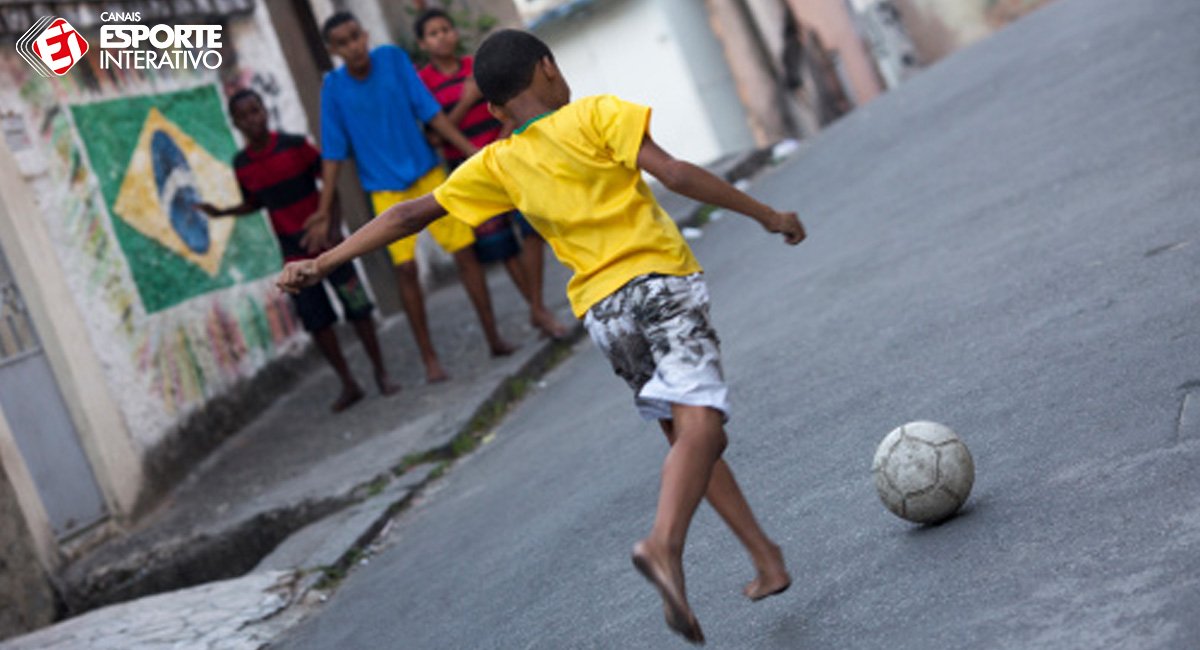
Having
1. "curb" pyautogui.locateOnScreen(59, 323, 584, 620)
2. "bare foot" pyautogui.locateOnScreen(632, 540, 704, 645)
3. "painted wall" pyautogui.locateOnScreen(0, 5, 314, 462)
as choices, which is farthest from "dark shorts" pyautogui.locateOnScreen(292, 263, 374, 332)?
"bare foot" pyautogui.locateOnScreen(632, 540, 704, 645)

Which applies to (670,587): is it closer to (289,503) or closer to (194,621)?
(194,621)

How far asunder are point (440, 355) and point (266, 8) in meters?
4.02

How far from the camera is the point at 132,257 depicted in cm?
1170

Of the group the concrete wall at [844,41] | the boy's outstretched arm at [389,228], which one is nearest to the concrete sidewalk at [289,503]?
the boy's outstretched arm at [389,228]

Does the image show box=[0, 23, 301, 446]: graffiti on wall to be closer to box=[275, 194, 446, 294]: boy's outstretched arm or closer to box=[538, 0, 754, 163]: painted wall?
box=[275, 194, 446, 294]: boy's outstretched arm

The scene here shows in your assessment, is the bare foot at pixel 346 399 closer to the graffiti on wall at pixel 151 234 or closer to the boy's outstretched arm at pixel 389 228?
the graffiti on wall at pixel 151 234

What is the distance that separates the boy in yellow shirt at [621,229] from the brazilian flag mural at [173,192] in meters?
6.85

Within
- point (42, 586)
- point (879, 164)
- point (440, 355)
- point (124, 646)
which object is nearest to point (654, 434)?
point (124, 646)

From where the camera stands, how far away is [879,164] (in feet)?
52.7

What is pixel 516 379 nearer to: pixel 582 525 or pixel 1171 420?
pixel 582 525

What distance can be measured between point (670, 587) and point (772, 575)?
73cm

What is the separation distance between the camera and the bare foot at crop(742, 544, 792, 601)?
512cm

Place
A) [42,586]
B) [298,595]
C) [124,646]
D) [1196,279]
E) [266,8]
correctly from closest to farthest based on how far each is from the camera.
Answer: [1196,279] < [124,646] < [298,595] < [42,586] < [266,8]

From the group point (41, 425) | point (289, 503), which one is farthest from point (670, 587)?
point (41, 425)
